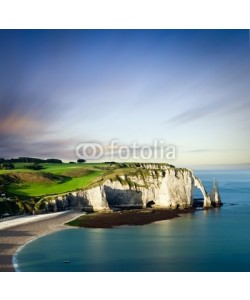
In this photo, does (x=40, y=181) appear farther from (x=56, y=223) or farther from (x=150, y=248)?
(x=150, y=248)

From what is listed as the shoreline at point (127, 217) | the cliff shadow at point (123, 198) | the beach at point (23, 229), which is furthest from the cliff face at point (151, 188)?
the beach at point (23, 229)

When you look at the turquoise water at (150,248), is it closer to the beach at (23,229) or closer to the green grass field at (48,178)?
the beach at (23,229)

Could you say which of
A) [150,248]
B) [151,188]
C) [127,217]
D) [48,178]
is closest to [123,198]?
[151,188]

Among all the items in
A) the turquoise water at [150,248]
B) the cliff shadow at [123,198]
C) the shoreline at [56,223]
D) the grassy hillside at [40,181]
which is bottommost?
the turquoise water at [150,248]

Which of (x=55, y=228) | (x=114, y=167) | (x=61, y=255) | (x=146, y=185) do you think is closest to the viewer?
(x=61, y=255)

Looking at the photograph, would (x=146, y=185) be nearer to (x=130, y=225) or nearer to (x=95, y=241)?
(x=130, y=225)

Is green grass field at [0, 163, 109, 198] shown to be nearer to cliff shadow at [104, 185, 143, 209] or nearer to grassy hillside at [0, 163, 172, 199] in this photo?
grassy hillside at [0, 163, 172, 199]
